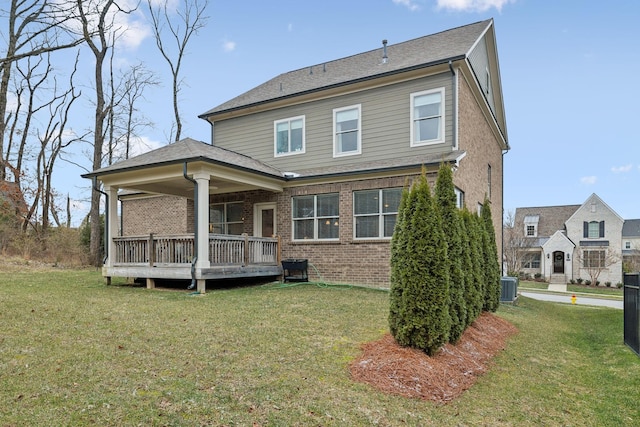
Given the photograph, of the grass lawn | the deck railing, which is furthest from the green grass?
the deck railing

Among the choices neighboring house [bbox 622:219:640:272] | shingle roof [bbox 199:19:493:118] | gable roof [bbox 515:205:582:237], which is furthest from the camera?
gable roof [bbox 515:205:582:237]

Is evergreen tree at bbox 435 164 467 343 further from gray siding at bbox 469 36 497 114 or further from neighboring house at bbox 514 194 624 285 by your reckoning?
neighboring house at bbox 514 194 624 285

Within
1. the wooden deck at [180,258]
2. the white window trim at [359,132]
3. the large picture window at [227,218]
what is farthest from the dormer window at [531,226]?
the wooden deck at [180,258]

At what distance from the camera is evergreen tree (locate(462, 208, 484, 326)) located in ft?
23.0

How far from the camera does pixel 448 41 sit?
14.3 meters

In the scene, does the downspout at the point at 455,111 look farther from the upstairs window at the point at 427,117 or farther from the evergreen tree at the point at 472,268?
the evergreen tree at the point at 472,268

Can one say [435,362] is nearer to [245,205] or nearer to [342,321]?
[342,321]

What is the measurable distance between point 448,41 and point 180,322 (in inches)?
494

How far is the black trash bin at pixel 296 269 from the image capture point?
12.7 meters

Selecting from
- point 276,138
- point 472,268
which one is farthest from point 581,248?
point 472,268

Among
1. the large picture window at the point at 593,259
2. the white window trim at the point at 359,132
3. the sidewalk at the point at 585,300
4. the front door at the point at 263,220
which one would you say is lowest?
the sidewalk at the point at 585,300

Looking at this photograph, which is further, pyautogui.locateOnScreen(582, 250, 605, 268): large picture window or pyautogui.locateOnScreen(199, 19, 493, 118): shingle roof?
pyautogui.locateOnScreen(582, 250, 605, 268): large picture window

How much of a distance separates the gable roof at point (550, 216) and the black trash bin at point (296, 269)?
32.4 m

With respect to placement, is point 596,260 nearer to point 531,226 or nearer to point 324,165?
point 531,226
